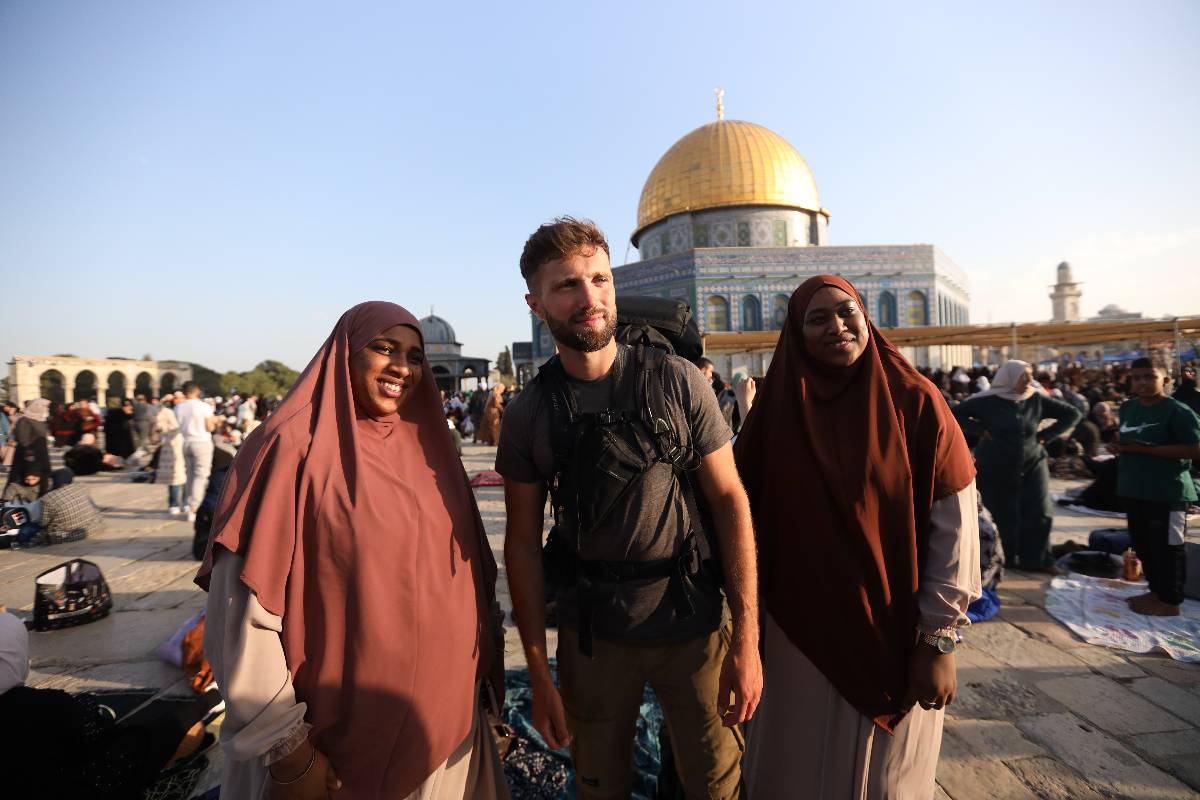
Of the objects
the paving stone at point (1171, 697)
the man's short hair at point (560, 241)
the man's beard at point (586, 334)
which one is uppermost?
the man's short hair at point (560, 241)

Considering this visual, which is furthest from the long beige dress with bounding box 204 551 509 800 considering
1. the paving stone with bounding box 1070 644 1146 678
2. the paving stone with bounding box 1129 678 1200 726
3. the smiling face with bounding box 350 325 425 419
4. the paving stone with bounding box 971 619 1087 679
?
the paving stone with bounding box 1070 644 1146 678

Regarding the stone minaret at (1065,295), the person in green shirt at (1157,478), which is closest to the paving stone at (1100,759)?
the person in green shirt at (1157,478)

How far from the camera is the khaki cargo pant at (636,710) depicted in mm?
1593

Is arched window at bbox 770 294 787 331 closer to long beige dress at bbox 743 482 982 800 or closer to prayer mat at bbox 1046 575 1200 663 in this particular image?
prayer mat at bbox 1046 575 1200 663

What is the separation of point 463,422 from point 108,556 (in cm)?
1033

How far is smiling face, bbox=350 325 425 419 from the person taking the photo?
153 centimetres

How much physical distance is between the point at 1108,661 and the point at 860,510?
282 centimetres

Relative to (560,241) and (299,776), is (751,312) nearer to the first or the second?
(560,241)

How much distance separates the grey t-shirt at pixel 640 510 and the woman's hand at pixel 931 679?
21.6 inches

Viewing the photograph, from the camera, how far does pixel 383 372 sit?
154cm

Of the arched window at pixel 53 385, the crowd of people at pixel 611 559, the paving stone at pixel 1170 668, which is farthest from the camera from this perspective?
the arched window at pixel 53 385

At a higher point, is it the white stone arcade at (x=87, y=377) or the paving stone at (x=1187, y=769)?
the white stone arcade at (x=87, y=377)

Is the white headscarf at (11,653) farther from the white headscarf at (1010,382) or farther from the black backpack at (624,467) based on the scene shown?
the white headscarf at (1010,382)

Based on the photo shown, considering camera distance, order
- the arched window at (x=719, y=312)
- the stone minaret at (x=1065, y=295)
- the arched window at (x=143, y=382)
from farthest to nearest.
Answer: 1. the stone minaret at (x=1065, y=295)
2. the arched window at (x=143, y=382)
3. the arched window at (x=719, y=312)
